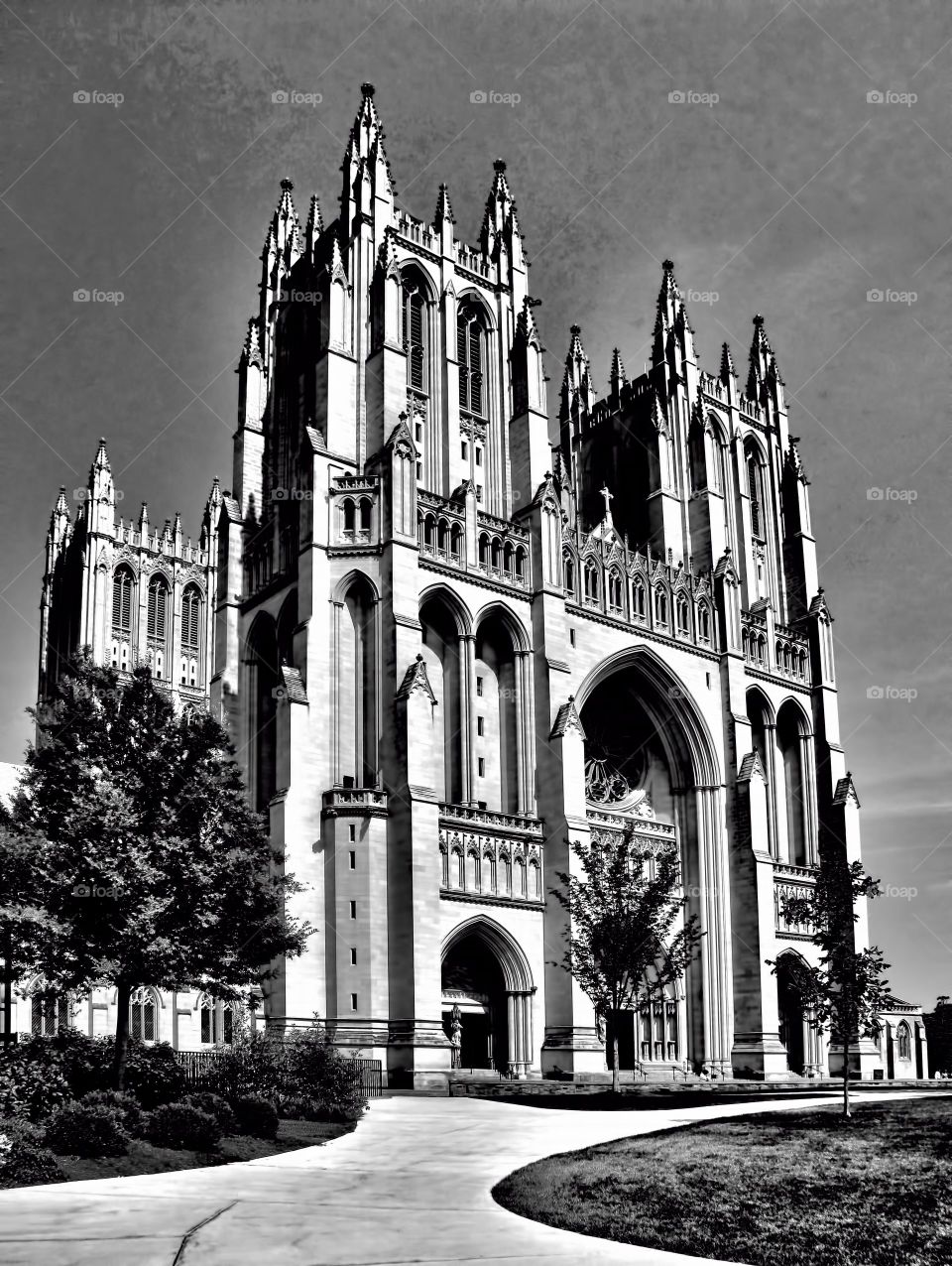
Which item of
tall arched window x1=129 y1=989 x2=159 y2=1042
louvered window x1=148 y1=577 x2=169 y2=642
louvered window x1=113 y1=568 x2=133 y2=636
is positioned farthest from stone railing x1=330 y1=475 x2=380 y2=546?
louvered window x1=148 y1=577 x2=169 y2=642

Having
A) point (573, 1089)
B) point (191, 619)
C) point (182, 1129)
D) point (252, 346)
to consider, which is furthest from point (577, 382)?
point (182, 1129)

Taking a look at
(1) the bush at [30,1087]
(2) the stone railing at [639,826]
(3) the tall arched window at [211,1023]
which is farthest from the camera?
(3) the tall arched window at [211,1023]

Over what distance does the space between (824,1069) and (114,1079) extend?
42.2 m

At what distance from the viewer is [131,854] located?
1016 inches

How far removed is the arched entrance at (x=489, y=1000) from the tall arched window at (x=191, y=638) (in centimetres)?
5046

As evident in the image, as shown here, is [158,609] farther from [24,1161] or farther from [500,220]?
[24,1161]

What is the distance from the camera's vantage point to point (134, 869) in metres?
25.7

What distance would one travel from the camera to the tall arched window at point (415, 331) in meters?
54.9

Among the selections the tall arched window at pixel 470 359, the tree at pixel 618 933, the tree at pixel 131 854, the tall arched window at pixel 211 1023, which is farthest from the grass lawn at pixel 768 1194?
the tall arched window at pixel 211 1023

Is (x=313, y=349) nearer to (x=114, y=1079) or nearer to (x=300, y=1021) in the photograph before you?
(x=300, y=1021)

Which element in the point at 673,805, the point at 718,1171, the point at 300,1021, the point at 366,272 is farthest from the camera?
the point at 673,805

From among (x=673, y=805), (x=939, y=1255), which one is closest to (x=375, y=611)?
(x=673, y=805)

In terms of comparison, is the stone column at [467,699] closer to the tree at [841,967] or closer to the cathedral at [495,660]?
the cathedral at [495,660]

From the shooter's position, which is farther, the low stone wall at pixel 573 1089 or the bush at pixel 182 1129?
the low stone wall at pixel 573 1089
